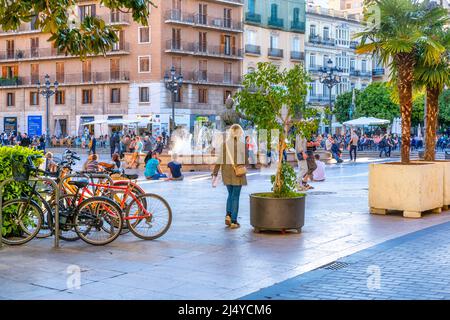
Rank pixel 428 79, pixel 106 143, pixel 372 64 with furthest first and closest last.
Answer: pixel 372 64
pixel 106 143
pixel 428 79

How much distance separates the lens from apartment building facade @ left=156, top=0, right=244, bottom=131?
52.5m

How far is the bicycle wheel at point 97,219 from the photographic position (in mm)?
8656

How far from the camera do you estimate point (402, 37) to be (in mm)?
12539

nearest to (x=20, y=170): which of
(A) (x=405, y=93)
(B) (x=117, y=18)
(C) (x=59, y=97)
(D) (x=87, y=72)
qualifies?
(A) (x=405, y=93)

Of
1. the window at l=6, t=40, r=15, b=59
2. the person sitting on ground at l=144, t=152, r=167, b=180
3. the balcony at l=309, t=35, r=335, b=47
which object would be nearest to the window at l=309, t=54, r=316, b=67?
the balcony at l=309, t=35, r=335, b=47

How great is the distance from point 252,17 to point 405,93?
4840cm

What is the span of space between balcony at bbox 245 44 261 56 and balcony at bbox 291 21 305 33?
509 centimetres

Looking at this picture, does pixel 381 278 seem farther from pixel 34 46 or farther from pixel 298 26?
pixel 298 26

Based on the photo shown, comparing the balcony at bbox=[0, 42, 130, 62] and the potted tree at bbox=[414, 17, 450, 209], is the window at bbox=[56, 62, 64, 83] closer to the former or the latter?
the balcony at bbox=[0, 42, 130, 62]

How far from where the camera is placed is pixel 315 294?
6059 millimetres

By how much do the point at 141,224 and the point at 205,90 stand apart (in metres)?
46.6

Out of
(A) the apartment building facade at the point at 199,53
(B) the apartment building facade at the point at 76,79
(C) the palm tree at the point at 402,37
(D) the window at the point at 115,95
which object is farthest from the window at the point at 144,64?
(C) the palm tree at the point at 402,37
